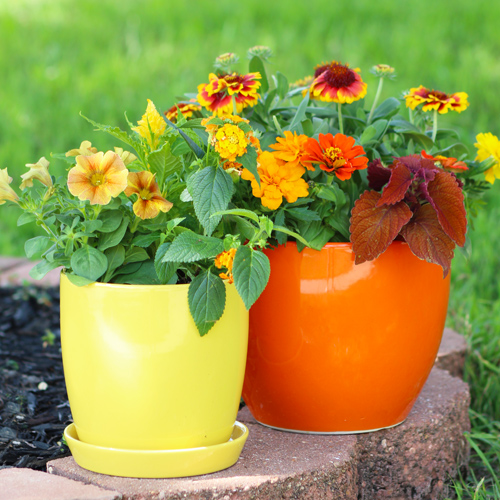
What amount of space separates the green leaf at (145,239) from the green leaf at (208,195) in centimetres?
9

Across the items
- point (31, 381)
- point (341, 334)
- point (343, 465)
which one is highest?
point (341, 334)

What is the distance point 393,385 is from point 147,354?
0.50 meters

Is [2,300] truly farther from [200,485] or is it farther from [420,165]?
Answer: [420,165]

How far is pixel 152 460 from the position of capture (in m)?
1.04

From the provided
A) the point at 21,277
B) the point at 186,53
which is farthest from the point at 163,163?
the point at 186,53

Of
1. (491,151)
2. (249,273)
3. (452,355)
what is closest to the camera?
(249,273)

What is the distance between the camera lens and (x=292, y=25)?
15.9 feet

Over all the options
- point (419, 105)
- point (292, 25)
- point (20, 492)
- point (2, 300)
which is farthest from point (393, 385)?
point (292, 25)

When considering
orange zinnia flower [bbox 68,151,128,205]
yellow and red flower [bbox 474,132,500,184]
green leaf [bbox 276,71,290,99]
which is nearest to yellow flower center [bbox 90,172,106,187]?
orange zinnia flower [bbox 68,151,128,205]

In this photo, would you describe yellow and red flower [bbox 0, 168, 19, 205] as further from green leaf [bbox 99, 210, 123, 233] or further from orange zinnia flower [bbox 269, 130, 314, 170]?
orange zinnia flower [bbox 269, 130, 314, 170]

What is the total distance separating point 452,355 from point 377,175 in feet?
2.91

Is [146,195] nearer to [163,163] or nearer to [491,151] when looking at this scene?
[163,163]

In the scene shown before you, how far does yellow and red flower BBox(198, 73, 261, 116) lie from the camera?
1.16m

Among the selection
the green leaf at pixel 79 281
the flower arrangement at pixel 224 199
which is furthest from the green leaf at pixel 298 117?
the green leaf at pixel 79 281
